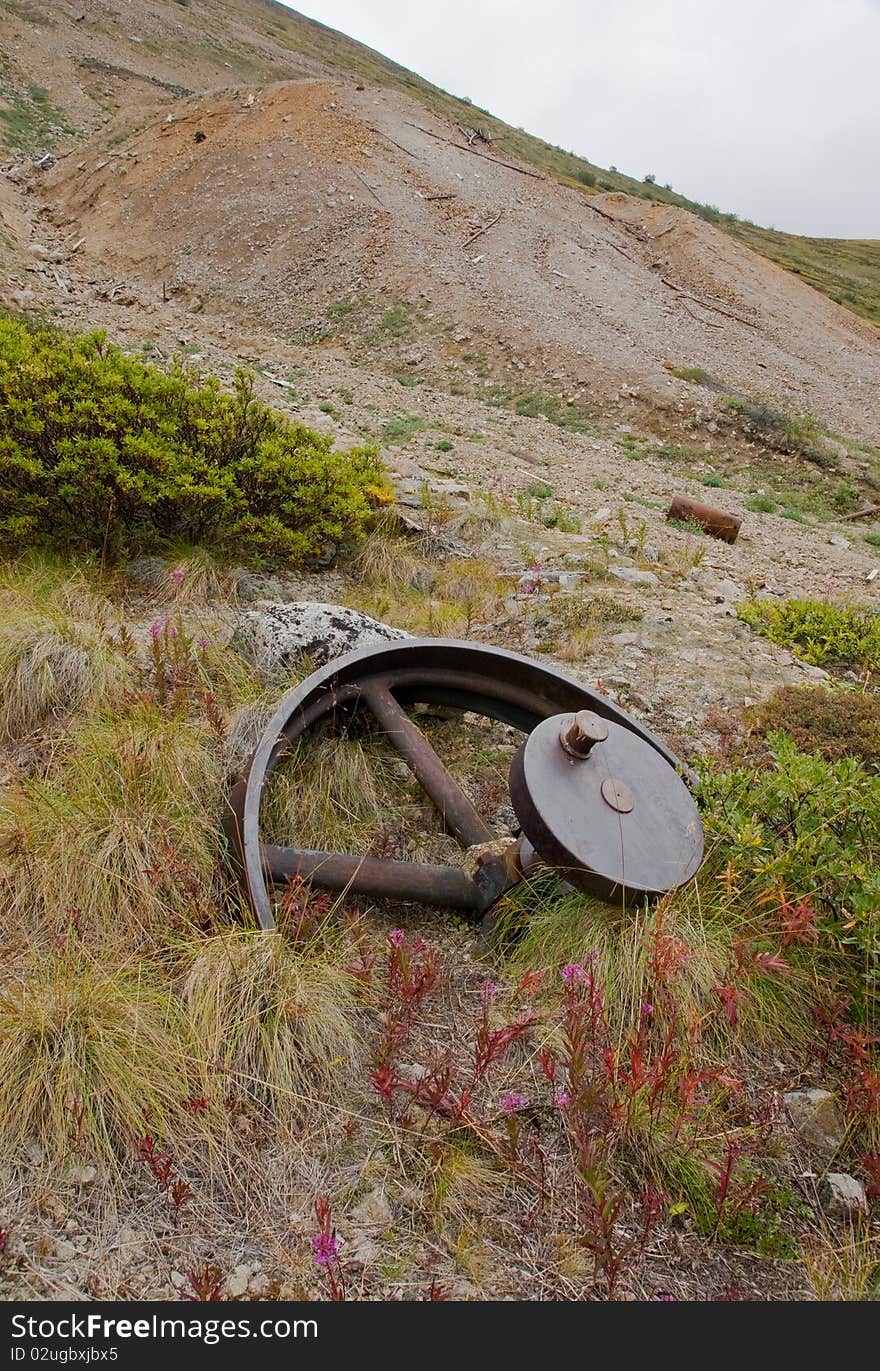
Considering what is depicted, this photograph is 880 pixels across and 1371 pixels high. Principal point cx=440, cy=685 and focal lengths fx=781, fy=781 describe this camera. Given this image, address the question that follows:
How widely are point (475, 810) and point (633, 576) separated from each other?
2908 millimetres

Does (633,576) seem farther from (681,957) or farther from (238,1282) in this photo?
(238,1282)

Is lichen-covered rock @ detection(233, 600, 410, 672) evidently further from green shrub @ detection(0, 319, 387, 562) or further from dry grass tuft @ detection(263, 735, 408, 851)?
green shrub @ detection(0, 319, 387, 562)

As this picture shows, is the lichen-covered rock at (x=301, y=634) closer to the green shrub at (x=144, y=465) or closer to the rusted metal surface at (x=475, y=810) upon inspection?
the rusted metal surface at (x=475, y=810)

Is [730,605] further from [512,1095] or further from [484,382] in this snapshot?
[484,382]

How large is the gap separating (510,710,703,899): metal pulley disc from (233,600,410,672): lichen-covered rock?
1.25 meters

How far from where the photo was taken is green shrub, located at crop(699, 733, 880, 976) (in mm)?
2346

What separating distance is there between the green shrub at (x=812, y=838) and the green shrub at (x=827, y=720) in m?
0.74

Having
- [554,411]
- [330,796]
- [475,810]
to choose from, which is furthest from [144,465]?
[554,411]

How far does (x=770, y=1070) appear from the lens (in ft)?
7.49

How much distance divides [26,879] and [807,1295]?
2.38 m

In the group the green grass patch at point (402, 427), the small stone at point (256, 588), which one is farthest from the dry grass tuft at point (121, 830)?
the green grass patch at point (402, 427)

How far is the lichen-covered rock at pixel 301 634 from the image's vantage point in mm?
3658

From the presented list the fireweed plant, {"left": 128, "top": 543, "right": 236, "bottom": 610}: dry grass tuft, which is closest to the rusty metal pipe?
the fireweed plant

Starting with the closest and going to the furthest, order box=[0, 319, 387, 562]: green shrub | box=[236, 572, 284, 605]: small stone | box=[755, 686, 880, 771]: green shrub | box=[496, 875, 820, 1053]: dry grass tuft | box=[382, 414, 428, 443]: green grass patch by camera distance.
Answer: box=[496, 875, 820, 1053]: dry grass tuft, box=[755, 686, 880, 771]: green shrub, box=[0, 319, 387, 562]: green shrub, box=[236, 572, 284, 605]: small stone, box=[382, 414, 428, 443]: green grass patch
